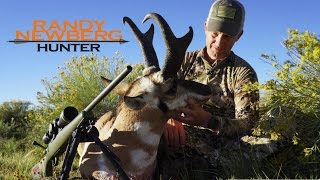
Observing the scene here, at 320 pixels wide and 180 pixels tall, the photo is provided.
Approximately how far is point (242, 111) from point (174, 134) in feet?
2.80

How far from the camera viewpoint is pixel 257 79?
6.12 meters

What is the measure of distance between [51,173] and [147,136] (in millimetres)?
1173

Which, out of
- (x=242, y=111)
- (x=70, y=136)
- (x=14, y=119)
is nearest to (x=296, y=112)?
(x=242, y=111)

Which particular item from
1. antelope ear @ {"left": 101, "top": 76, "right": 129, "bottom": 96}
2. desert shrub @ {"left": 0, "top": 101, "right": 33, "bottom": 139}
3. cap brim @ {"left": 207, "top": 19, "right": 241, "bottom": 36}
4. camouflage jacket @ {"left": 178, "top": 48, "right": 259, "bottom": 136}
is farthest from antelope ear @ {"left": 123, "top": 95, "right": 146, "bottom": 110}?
desert shrub @ {"left": 0, "top": 101, "right": 33, "bottom": 139}

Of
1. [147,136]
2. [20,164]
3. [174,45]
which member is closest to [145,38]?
[174,45]

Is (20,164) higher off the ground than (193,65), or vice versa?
(193,65)

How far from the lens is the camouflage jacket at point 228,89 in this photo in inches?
227

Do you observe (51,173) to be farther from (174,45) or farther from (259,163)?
(259,163)

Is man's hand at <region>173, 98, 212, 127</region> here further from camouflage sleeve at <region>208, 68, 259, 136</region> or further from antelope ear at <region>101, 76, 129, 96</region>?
antelope ear at <region>101, 76, 129, 96</region>

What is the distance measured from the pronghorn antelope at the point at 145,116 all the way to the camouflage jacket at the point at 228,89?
2.61 feet

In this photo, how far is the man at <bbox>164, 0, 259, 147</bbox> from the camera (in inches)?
222

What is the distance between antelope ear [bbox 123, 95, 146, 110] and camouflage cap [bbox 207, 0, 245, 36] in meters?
1.66

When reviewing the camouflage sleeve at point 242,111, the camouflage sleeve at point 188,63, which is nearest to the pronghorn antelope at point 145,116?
the camouflage sleeve at point 242,111

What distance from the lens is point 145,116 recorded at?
4.79 metres
